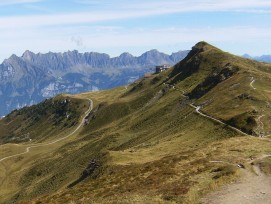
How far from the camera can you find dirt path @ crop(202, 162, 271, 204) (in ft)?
138

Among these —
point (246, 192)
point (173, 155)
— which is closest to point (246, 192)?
point (246, 192)

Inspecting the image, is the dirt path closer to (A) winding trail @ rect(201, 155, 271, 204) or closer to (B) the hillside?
(A) winding trail @ rect(201, 155, 271, 204)

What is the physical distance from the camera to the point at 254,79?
149m

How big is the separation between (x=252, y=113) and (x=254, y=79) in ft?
154

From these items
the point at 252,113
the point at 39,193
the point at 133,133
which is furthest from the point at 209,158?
the point at 133,133

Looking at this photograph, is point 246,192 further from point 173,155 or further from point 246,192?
point 173,155

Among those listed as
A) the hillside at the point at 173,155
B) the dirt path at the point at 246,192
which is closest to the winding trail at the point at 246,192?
the dirt path at the point at 246,192

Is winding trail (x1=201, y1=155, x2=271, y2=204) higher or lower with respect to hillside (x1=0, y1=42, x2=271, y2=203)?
higher

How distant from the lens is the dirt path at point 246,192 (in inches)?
1657

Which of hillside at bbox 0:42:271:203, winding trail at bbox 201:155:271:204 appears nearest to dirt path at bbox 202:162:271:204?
winding trail at bbox 201:155:271:204

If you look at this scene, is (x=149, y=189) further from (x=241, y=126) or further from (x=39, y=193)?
(x=39, y=193)

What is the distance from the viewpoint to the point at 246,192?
44.5 meters

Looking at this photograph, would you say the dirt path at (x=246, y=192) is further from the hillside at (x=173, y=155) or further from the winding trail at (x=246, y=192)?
the hillside at (x=173, y=155)

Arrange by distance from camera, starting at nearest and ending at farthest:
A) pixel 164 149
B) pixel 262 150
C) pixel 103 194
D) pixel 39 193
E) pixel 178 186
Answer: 1. pixel 178 186
2. pixel 103 194
3. pixel 262 150
4. pixel 164 149
5. pixel 39 193
